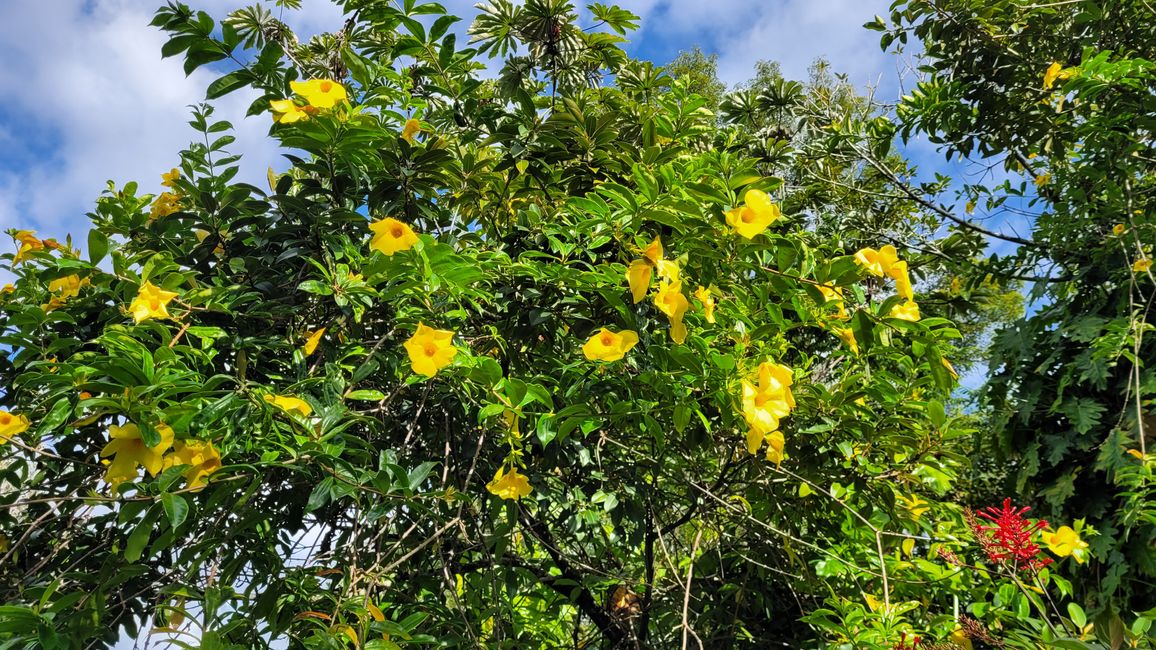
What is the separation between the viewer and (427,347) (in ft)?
3.89

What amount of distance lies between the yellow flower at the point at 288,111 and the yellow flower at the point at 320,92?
1.1 inches

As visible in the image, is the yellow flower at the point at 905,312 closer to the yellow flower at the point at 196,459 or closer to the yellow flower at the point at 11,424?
the yellow flower at the point at 196,459

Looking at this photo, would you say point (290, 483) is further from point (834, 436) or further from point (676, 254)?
point (834, 436)

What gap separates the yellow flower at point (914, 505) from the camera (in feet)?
6.20

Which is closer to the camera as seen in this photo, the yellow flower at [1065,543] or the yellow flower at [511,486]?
the yellow flower at [511,486]

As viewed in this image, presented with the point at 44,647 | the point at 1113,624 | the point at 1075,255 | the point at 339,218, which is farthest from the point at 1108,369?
the point at 44,647

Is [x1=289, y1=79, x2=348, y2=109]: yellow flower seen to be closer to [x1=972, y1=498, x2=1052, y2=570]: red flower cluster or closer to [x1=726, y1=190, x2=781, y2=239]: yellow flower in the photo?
[x1=726, y1=190, x2=781, y2=239]: yellow flower

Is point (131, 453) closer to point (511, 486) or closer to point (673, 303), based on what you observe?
point (511, 486)

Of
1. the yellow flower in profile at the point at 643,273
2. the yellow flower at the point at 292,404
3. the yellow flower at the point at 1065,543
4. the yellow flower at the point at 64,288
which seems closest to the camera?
the yellow flower at the point at 292,404

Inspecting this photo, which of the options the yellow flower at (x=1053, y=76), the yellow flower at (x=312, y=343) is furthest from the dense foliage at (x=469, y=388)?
the yellow flower at (x=1053, y=76)

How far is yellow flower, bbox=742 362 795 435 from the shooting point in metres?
1.25

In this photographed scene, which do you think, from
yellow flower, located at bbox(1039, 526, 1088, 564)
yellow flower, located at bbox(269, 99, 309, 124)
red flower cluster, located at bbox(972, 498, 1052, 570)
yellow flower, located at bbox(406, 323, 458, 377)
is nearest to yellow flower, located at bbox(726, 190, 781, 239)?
yellow flower, located at bbox(406, 323, 458, 377)

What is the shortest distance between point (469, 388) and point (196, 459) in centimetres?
45

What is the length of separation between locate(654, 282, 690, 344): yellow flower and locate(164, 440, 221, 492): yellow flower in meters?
0.76
